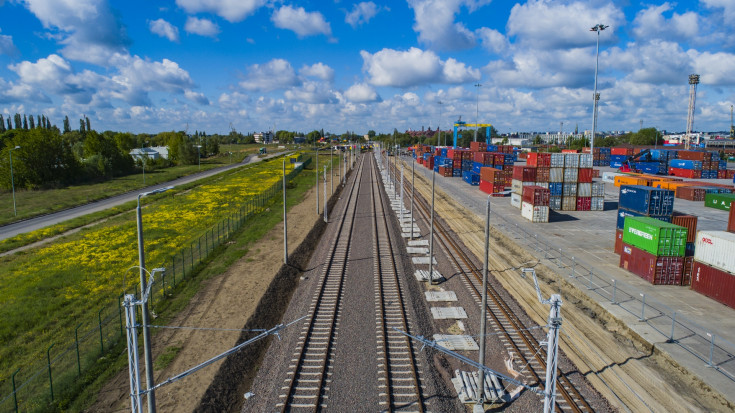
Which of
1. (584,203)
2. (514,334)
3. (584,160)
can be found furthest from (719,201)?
(514,334)

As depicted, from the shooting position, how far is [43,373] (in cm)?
1669

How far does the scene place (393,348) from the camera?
62.5 feet

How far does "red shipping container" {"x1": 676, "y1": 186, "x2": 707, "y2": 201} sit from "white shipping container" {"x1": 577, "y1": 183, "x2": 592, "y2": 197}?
18894 mm

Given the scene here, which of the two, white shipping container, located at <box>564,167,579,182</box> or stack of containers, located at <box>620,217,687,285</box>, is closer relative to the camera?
stack of containers, located at <box>620,217,687,285</box>

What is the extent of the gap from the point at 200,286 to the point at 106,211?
34.9 meters

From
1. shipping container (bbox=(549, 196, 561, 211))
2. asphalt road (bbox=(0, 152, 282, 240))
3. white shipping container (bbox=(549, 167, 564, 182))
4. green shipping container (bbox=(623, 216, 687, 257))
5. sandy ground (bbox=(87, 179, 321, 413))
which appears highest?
white shipping container (bbox=(549, 167, 564, 182))

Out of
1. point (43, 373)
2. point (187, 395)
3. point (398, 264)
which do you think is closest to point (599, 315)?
point (398, 264)

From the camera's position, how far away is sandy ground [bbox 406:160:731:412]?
49.3 feet

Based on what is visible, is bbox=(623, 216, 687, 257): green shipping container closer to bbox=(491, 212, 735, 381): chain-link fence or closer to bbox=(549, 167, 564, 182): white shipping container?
bbox=(491, 212, 735, 381): chain-link fence

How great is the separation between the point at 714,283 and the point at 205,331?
87.0 feet

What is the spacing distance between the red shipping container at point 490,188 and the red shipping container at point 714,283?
38542 millimetres

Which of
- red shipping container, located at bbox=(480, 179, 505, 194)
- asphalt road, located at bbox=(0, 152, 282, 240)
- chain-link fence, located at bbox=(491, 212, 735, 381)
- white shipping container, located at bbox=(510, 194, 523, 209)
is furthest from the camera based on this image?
red shipping container, located at bbox=(480, 179, 505, 194)

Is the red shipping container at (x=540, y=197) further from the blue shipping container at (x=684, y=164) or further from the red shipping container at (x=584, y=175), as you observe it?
the blue shipping container at (x=684, y=164)

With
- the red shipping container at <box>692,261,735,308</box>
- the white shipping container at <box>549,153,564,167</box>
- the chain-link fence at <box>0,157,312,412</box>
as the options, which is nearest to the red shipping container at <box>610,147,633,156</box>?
the white shipping container at <box>549,153,564,167</box>
